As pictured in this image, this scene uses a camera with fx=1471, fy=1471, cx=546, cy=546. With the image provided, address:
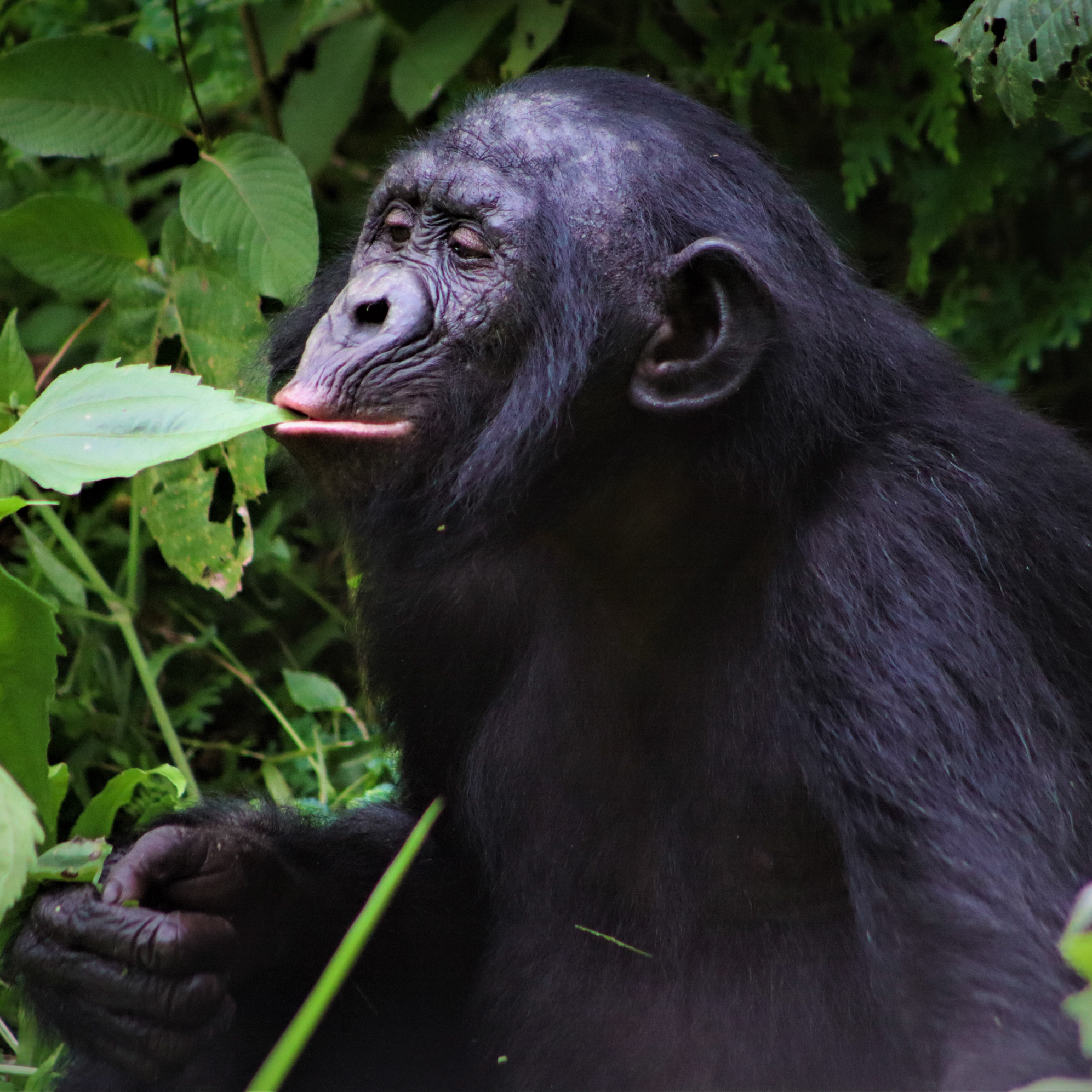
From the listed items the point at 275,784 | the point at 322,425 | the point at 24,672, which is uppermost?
→ the point at 322,425

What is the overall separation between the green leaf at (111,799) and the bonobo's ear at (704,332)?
45.3 inches

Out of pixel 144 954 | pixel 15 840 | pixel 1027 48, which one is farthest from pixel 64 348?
pixel 1027 48

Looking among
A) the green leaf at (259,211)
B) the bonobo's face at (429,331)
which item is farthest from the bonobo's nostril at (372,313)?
the green leaf at (259,211)

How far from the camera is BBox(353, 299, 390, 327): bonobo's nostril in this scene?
2.75 meters

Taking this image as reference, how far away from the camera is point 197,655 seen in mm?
4492

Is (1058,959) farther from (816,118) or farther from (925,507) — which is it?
(816,118)

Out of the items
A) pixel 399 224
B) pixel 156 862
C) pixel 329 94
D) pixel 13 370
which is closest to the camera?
pixel 156 862

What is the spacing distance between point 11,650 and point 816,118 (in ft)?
12.6

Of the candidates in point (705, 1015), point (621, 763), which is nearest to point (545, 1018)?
point (705, 1015)

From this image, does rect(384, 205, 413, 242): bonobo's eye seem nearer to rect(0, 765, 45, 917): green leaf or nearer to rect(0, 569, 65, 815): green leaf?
rect(0, 569, 65, 815): green leaf

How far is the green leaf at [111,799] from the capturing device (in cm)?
284

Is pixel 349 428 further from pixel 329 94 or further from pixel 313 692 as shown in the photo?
pixel 329 94

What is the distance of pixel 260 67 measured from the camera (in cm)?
457

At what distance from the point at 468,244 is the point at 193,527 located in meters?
1.19
